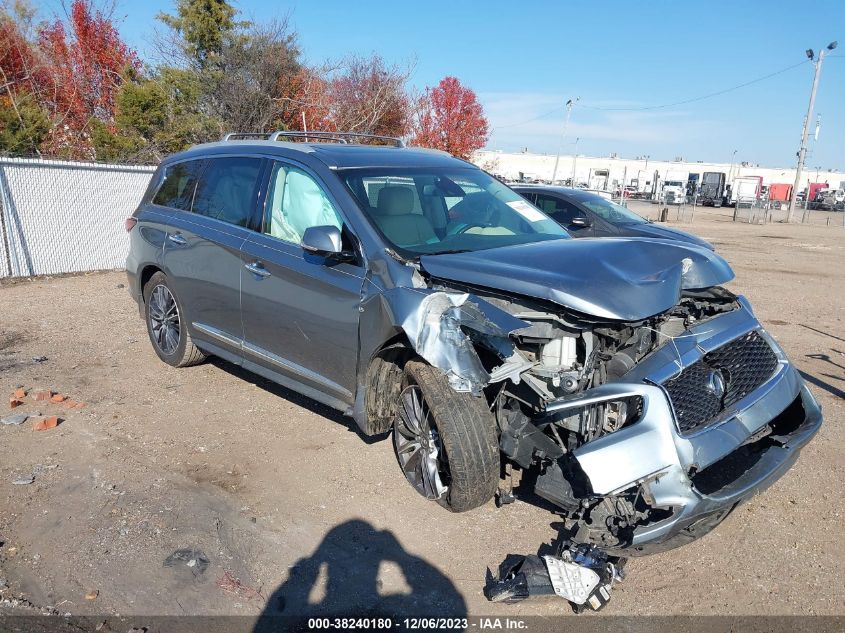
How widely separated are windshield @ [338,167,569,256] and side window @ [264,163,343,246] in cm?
23

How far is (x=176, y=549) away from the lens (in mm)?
3561

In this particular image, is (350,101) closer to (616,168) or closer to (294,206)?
(294,206)

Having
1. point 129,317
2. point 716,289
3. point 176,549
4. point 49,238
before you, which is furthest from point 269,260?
point 49,238

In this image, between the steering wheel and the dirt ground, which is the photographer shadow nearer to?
the dirt ground

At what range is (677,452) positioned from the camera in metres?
3.04

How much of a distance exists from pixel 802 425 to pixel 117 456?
4172 millimetres

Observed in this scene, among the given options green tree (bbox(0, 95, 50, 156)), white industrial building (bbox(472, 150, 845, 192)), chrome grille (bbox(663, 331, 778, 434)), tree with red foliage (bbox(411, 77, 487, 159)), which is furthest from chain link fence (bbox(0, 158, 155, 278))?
white industrial building (bbox(472, 150, 845, 192))

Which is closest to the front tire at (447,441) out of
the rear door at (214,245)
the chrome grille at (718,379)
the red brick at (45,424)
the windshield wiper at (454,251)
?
the windshield wiper at (454,251)

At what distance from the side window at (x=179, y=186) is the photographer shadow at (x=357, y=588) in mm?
3432

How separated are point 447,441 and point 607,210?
8978 mm

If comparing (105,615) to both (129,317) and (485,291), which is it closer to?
(485,291)

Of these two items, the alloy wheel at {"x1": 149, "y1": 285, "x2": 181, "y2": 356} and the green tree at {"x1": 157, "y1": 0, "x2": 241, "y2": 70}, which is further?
the green tree at {"x1": 157, "y1": 0, "x2": 241, "y2": 70}

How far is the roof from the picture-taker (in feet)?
15.6

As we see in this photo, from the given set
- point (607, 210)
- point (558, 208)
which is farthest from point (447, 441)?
point (607, 210)
